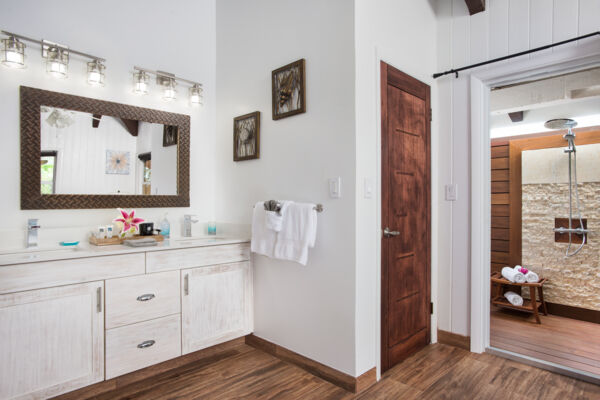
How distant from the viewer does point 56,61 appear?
7.10 ft

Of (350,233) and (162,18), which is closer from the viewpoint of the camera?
(350,233)

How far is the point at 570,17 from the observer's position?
7.09 feet

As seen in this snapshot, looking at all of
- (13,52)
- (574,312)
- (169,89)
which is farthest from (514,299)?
(13,52)

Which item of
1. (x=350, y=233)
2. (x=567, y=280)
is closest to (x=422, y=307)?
(x=350, y=233)

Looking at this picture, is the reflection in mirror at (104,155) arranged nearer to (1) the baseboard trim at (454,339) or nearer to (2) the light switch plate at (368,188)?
(2) the light switch plate at (368,188)

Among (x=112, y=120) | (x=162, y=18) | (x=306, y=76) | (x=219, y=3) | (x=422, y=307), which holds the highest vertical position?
(x=219, y=3)

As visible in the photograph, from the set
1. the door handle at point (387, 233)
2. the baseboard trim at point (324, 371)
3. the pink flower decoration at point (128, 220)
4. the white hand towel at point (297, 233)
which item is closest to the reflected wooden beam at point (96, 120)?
the pink flower decoration at point (128, 220)

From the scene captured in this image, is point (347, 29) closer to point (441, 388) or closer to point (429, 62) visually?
point (429, 62)

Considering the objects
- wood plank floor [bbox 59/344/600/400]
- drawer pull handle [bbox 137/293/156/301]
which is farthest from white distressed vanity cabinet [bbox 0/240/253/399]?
wood plank floor [bbox 59/344/600/400]

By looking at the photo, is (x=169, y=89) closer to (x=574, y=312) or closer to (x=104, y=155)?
(x=104, y=155)

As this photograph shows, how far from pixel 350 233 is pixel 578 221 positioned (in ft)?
8.66

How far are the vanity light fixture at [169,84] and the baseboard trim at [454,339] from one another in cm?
268

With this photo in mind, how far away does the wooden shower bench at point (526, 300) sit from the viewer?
10.1ft

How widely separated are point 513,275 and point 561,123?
61.0 inches
